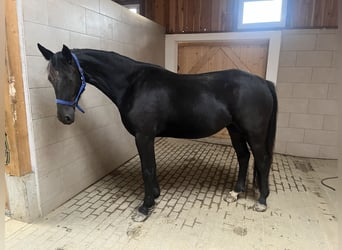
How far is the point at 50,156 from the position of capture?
2143 millimetres

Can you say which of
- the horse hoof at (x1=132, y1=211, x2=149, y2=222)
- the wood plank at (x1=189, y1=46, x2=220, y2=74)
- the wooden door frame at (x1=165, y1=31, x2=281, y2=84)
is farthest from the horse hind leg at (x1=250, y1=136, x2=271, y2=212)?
the wood plank at (x1=189, y1=46, x2=220, y2=74)

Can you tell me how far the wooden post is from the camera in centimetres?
178

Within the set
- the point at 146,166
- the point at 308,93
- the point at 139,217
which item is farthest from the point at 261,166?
the point at 308,93

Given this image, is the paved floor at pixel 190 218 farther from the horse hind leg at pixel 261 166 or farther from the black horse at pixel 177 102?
the black horse at pixel 177 102

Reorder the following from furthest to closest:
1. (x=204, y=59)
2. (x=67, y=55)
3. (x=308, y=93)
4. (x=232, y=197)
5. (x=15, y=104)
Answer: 1. (x=204, y=59)
2. (x=308, y=93)
3. (x=232, y=197)
4. (x=15, y=104)
5. (x=67, y=55)

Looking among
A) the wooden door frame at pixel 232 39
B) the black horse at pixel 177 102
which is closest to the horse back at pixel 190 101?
the black horse at pixel 177 102

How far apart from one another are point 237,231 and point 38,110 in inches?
75.1

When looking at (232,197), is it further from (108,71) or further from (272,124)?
(108,71)

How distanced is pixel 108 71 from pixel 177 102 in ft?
2.12

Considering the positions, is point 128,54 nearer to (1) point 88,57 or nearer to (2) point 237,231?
(1) point 88,57

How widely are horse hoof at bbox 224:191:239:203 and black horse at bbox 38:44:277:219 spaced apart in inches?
10.4

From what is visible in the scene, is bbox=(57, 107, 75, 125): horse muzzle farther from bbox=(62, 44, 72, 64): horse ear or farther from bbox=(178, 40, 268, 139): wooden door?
bbox=(178, 40, 268, 139): wooden door

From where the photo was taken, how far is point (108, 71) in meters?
2.03

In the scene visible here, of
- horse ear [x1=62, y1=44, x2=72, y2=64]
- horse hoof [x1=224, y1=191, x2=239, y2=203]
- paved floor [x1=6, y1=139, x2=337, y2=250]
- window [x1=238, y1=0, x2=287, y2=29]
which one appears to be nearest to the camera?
horse ear [x1=62, y1=44, x2=72, y2=64]
